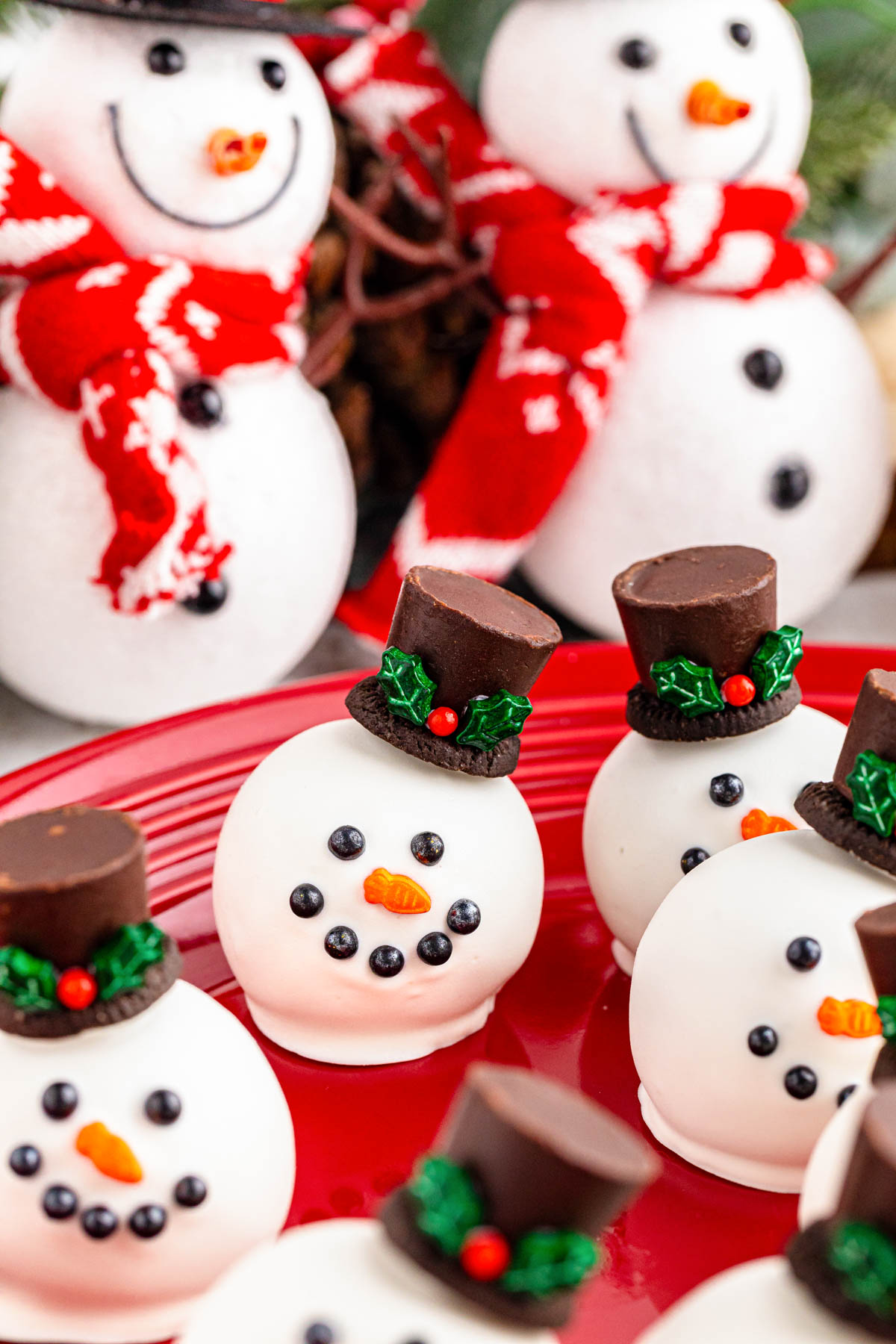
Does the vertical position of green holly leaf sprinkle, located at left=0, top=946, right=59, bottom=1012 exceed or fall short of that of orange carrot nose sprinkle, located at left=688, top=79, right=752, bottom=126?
it falls short

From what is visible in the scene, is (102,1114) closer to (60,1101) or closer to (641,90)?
(60,1101)

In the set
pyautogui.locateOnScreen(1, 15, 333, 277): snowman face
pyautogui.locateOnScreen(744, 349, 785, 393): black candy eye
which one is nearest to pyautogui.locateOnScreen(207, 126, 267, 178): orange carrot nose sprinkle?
pyautogui.locateOnScreen(1, 15, 333, 277): snowman face

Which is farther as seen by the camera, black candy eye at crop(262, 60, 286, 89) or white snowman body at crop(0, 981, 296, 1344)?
black candy eye at crop(262, 60, 286, 89)

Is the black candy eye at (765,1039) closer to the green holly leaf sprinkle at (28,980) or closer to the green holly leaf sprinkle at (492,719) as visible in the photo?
the green holly leaf sprinkle at (492,719)

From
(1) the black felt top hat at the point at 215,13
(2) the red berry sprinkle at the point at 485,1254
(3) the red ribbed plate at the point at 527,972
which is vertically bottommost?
(3) the red ribbed plate at the point at 527,972

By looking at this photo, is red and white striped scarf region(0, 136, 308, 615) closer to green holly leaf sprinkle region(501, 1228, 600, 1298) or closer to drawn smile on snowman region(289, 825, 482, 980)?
drawn smile on snowman region(289, 825, 482, 980)

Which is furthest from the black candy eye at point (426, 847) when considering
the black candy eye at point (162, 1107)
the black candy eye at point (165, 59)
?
the black candy eye at point (165, 59)

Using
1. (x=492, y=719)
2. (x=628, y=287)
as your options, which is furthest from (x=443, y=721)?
(x=628, y=287)
